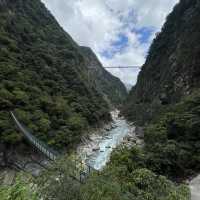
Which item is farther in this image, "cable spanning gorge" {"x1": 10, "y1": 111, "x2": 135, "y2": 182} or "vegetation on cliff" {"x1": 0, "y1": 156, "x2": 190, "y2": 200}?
"cable spanning gorge" {"x1": 10, "y1": 111, "x2": 135, "y2": 182}

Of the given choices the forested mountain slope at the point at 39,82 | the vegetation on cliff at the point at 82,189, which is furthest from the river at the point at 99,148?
the vegetation on cliff at the point at 82,189

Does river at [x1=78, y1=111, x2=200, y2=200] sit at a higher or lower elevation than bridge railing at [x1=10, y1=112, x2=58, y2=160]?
lower

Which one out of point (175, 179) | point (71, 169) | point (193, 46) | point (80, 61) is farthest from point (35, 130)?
point (80, 61)

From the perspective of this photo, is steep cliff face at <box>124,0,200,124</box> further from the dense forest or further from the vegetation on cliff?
the vegetation on cliff

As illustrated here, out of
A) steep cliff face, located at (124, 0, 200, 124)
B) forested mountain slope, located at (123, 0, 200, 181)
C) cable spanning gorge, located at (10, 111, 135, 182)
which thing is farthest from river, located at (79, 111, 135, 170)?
steep cliff face, located at (124, 0, 200, 124)

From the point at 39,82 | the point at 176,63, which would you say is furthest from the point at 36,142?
the point at 176,63

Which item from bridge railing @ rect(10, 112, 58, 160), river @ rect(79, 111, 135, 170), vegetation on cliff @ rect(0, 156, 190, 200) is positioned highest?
vegetation on cliff @ rect(0, 156, 190, 200)

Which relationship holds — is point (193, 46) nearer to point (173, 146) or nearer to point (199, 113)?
point (199, 113)

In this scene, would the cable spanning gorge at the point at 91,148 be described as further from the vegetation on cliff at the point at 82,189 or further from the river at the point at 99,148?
the vegetation on cliff at the point at 82,189
